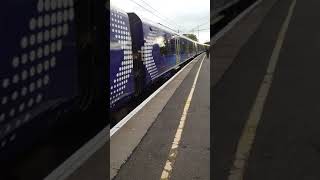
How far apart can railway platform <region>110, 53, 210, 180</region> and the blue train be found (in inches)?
27.1

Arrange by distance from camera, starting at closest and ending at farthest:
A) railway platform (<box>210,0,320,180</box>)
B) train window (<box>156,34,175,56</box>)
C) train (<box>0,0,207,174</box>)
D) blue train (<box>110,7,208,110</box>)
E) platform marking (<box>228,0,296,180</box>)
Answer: train (<box>0,0,207,174</box>)
platform marking (<box>228,0,296,180</box>)
railway platform (<box>210,0,320,180</box>)
blue train (<box>110,7,208,110</box>)
train window (<box>156,34,175,56</box>)

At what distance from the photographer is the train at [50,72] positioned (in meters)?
4.32

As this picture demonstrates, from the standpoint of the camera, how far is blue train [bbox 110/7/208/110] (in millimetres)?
9516

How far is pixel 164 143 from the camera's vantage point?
26.0ft

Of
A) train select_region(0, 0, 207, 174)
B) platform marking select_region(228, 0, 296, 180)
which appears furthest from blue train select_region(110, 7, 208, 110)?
platform marking select_region(228, 0, 296, 180)

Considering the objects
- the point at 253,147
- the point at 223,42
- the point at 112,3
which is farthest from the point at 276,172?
the point at 223,42

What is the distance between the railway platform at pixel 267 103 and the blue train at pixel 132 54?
6.69ft

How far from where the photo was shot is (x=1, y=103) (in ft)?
13.8

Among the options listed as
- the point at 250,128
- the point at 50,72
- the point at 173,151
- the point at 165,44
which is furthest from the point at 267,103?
the point at 165,44

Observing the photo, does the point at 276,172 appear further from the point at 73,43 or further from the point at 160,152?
the point at 73,43

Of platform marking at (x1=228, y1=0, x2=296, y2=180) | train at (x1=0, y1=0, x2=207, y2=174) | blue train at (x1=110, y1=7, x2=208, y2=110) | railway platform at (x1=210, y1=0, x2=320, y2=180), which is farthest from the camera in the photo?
blue train at (x1=110, y1=7, x2=208, y2=110)

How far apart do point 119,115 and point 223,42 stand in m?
10.7

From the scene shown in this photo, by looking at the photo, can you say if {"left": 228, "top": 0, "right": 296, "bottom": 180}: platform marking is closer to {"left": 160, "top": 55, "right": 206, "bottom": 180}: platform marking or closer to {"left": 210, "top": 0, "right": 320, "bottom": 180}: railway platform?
{"left": 210, "top": 0, "right": 320, "bottom": 180}: railway platform

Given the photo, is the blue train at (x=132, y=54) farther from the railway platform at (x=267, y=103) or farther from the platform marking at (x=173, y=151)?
the railway platform at (x=267, y=103)
